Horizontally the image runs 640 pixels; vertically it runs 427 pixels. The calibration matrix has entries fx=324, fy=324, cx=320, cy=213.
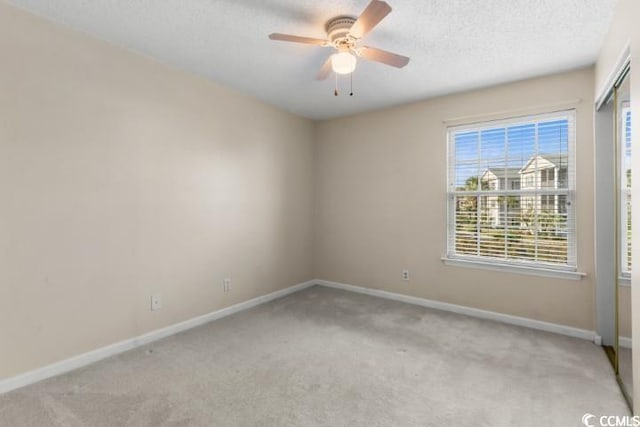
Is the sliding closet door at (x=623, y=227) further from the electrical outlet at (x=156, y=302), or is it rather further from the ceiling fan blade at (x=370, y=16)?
the electrical outlet at (x=156, y=302)

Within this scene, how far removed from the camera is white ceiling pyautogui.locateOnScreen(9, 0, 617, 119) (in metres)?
2.10

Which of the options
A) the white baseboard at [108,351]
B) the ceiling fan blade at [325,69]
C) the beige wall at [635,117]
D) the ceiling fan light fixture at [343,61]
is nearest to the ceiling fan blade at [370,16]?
the ceiling fan light fixture at [343,61]

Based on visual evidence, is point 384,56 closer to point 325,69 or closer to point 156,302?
point 325,69

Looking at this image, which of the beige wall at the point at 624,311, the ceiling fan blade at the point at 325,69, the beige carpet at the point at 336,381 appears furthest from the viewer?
the ceiling fan blade at the point at 325,69

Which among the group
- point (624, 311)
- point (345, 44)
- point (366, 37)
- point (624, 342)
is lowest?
point (624, 342)

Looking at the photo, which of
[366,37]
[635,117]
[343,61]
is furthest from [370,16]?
[635,117]

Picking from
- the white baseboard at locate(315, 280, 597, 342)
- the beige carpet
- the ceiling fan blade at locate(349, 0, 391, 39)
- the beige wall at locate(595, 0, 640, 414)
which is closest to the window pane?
the white baseboard at locate(315, 280, 597, 342)

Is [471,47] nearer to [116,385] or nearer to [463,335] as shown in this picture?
[463,335]

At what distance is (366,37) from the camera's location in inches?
97.2

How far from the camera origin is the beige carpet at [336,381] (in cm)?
187

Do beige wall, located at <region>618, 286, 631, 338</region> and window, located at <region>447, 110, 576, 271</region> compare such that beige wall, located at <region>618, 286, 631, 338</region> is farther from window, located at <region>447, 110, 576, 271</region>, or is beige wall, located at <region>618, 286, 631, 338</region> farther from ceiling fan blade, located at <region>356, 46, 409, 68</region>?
ceiling fan blade, located at <region>356, 46, 409, 68</region>

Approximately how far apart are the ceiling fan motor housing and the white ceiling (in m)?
0.06

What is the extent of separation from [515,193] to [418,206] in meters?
1.02

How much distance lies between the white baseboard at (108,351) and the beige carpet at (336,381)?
0.08m
